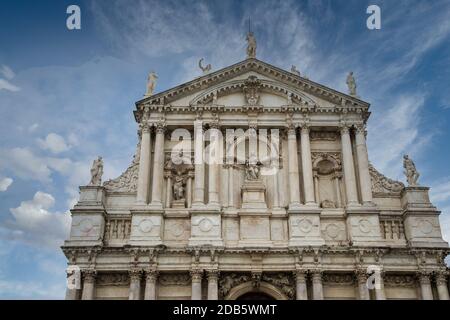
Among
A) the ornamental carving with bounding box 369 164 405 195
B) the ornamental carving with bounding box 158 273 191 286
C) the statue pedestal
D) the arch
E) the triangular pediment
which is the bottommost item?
the arch

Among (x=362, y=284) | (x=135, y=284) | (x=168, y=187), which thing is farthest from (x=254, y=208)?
(x=135, y=284)

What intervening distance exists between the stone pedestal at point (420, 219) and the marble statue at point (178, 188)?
9.05 metres

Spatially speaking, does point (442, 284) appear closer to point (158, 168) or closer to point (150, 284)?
point (150, 284)

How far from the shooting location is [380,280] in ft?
64.0

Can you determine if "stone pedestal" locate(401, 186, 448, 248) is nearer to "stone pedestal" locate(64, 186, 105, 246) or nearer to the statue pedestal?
the statue pedestal

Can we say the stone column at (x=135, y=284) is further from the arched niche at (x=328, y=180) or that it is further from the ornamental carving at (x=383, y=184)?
the ornamental carving at (x=383, y=184)

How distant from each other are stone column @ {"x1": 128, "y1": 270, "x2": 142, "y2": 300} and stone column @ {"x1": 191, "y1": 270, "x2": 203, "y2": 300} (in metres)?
1.97

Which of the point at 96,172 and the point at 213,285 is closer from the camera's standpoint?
the point at 213,285

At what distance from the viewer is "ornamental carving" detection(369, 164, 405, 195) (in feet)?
72.0

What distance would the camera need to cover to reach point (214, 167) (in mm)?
21781

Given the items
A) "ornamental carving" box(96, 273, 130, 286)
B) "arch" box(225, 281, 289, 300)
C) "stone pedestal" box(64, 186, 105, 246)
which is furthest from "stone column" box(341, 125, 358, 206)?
"stone pedestal" box(64, 186, 105, 246)

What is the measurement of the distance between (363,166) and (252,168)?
4631 mm
